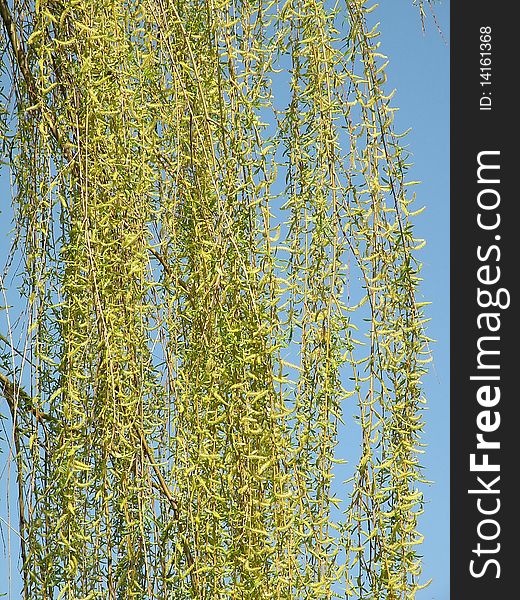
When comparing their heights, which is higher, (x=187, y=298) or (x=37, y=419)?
(x=187, y=298)

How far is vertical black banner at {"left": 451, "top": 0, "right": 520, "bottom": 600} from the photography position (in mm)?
1697

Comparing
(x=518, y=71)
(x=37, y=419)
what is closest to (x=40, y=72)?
(x=37, y=419)

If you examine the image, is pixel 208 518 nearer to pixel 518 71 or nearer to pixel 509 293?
pixel 509 293

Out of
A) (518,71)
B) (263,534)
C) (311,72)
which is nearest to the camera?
(263,534)

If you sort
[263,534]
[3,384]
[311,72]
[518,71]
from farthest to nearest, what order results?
[518,71], [3,384], [311,72], [263,534]

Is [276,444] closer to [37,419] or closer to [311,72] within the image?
[37,419]

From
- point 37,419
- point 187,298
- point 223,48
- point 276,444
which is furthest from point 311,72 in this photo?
point 37,419

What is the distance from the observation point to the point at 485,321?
1.77 meters

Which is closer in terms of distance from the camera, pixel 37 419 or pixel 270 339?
pixel 270 339

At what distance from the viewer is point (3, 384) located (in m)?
1.72

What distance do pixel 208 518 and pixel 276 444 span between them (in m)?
0.14

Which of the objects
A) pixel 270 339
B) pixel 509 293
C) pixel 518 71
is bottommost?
pixel 270 339

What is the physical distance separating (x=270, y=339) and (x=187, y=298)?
0.17 meters

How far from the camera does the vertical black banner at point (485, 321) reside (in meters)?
1.70
